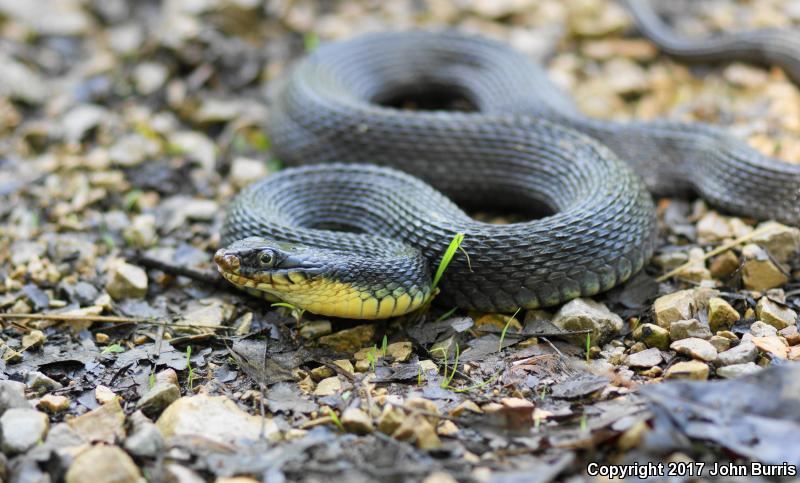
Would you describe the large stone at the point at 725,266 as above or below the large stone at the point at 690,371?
above

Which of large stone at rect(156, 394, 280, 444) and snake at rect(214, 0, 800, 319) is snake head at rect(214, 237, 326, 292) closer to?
snake at rect(214, 0, 800, 319)

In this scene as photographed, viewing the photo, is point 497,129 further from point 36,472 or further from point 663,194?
point 36,472

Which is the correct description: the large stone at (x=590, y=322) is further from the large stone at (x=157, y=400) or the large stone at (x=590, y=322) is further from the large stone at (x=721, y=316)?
the large stone at (x=157, y=400)

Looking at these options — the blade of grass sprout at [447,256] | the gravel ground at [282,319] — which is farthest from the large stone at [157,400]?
the blade of grass sprout at [447,256]

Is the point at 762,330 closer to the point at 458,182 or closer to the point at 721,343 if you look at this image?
the point at 721,343

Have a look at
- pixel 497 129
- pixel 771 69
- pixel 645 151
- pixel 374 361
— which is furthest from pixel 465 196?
pixel 771 69
